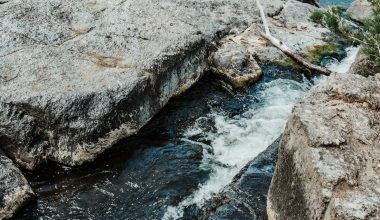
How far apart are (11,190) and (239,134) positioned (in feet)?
22.4

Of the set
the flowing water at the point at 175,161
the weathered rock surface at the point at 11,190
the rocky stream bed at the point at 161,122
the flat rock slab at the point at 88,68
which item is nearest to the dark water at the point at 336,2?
the rocky stream bed at the point at 161,122

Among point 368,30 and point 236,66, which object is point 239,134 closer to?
point 236,66

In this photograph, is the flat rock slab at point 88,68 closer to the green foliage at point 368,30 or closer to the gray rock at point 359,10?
the green foliage at point 368,30

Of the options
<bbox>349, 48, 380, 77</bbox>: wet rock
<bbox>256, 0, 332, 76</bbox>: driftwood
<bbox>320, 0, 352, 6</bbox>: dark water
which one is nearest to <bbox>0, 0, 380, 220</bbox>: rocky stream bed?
<bbox>256, 0, 332, 76</bbox>: driftwood

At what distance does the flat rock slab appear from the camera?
11.4m

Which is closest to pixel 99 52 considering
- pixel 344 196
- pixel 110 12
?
pixel 110 12

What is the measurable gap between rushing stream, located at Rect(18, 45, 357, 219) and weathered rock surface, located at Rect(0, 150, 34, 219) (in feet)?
1.06

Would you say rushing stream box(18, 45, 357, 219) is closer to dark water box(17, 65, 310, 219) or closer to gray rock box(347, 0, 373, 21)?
dark water box(17, 65, 310, 219)

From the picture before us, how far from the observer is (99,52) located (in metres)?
13.9

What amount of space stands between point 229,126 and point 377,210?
7831 mm

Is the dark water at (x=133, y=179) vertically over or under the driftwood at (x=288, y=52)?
under

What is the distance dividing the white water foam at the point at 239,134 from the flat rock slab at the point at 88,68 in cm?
215

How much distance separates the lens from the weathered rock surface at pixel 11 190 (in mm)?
9844

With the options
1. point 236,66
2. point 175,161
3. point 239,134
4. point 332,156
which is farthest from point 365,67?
point 332,156
